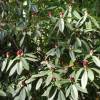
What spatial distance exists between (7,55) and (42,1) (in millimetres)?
892

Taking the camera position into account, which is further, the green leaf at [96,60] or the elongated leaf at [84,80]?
the green leaf at [96,60]

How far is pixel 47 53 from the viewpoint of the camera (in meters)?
2.95

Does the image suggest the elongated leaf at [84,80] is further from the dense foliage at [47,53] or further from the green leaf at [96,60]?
the green leaf at [96,60]

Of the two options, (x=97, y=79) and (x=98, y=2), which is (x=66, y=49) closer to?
(x=97, y=79)

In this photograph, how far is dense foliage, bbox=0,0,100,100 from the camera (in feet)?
9.19

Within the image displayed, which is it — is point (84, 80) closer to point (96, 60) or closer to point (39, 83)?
point (96, 60)

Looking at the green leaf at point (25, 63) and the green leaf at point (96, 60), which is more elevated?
the green leaf at point (25, 63)

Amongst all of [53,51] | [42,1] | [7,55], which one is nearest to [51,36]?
[53,51]

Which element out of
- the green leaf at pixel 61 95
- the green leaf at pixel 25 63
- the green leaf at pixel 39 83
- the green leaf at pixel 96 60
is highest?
the green leaf at pixel 25 63

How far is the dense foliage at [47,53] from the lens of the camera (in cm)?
280

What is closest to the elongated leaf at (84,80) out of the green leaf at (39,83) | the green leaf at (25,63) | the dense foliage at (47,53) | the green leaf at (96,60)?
the dense foliage at (47,53)

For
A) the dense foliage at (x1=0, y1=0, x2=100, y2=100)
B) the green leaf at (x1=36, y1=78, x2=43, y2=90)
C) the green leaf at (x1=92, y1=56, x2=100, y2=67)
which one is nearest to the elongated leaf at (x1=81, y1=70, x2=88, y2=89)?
the dense foliage at (x1=0, y1=0, x2=100, y2=100)

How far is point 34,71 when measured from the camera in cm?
304

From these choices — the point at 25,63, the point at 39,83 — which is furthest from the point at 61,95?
the point at 25,63
